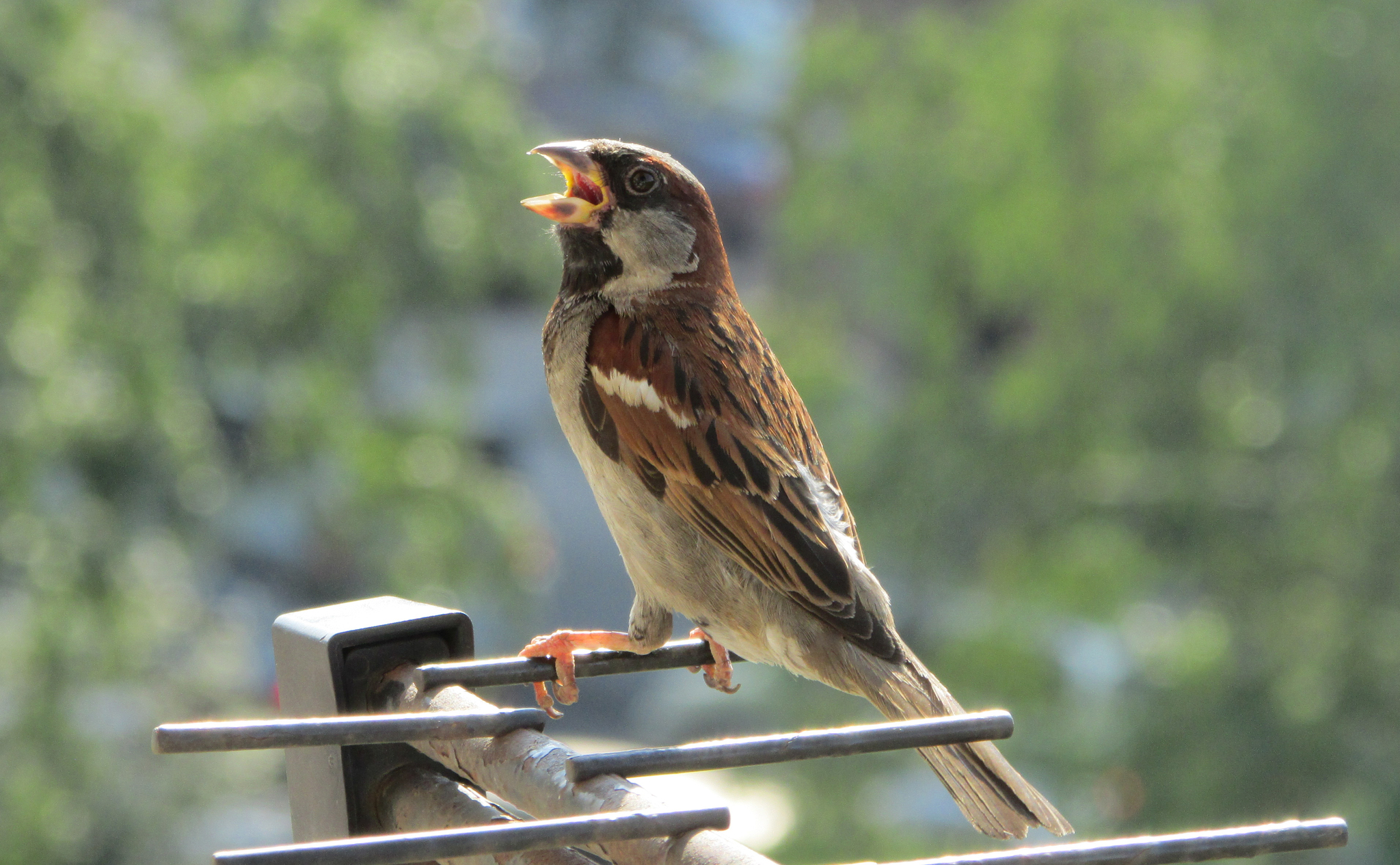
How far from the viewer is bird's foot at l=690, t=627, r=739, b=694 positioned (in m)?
2.67

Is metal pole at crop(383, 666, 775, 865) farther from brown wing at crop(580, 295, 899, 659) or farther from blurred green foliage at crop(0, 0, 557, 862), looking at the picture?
blurred green foliage at crop(0, 0, 557, 862)

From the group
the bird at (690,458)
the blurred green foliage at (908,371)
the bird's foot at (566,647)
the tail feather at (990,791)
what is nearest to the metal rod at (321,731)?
the bird's foot at (566,647)

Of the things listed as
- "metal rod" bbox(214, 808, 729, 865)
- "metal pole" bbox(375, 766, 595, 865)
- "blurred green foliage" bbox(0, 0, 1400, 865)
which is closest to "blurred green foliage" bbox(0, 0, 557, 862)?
"blurred green foliage" bbox(0, 0, 1400, 865)

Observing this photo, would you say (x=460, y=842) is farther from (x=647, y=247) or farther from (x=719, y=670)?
(x=647, y=247)

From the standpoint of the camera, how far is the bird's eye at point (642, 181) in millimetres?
2879

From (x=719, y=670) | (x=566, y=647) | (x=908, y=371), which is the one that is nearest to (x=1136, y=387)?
(x=908, y=371)

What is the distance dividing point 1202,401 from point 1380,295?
4.89 ft

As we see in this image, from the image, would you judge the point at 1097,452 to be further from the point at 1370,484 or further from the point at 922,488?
the point at 1370,484

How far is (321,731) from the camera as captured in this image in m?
1.39

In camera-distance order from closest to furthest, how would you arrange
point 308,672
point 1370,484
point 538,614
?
point 308,672 < point 1370,484 < point 538,614

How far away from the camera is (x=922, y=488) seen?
9.80 meters

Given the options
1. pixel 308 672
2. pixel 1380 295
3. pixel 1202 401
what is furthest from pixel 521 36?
pixel 308 672

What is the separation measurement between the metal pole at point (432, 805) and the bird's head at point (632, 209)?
4.31 feet

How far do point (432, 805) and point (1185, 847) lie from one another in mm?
857
